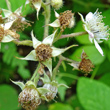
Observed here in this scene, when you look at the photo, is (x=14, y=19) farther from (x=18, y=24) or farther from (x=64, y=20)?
(x=64, y=20)

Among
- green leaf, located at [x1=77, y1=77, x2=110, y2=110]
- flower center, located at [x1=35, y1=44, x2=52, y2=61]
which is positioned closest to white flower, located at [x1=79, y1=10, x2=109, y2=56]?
flower center, located at [x1=35, y1=44, x2=52, y2=61]

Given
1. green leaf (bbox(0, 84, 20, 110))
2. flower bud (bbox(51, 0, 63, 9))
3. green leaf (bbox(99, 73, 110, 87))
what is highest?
flower bud (bbox(51, 0, 63, 9))

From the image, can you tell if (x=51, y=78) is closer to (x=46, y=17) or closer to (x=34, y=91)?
(x=34, y=91)

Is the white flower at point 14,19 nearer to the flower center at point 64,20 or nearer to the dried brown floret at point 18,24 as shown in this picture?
the dried brown floret at point 18,24

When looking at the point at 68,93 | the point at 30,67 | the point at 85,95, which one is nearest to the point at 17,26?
the point at 85,95

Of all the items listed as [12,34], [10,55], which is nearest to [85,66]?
[12,34]

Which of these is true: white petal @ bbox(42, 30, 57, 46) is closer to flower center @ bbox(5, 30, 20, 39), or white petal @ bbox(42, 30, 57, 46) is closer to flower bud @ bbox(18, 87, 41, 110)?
flower center @ bbox(5, 30, 20, 39)
